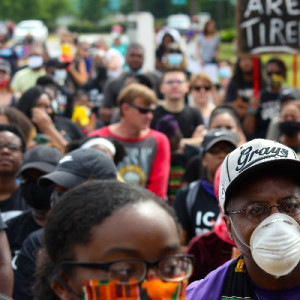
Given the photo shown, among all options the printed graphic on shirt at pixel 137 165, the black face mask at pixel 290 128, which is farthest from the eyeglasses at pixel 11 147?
the black face mask at pixel 290 128

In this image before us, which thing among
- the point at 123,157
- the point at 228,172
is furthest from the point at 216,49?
the point at 228,172

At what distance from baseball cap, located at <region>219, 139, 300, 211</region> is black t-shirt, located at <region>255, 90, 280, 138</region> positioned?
21.1 feet

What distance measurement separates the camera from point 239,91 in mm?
10398

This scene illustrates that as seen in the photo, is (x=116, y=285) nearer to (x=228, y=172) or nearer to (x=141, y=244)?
(x=141, y=244)

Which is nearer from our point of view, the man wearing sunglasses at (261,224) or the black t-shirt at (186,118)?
the man wearing sunglasses at (261,224)

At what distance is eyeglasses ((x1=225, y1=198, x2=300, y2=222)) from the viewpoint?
274 centimetres

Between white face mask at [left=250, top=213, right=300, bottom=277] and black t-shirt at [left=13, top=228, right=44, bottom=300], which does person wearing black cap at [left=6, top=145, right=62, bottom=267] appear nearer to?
black t-shirt at [left=13, top=228, right=44, bottom=300]

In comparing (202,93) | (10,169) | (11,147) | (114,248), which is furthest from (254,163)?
(202,93)

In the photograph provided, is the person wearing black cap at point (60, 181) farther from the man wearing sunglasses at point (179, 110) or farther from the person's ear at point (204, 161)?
the man wearing sunglasses at point (179, 110)

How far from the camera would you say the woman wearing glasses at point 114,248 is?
196 centimetres

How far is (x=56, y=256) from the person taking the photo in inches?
82.7

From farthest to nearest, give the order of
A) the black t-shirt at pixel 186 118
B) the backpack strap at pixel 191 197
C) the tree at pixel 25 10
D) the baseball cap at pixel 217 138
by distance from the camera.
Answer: the tree at pixel 25 10 → the black t-shirt at pixel 186 118 → the baseball cap at pixel 217 138 → the backpack strap at pixel 191 197

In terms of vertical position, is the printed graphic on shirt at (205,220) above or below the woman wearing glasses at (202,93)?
below

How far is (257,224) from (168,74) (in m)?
6.39
